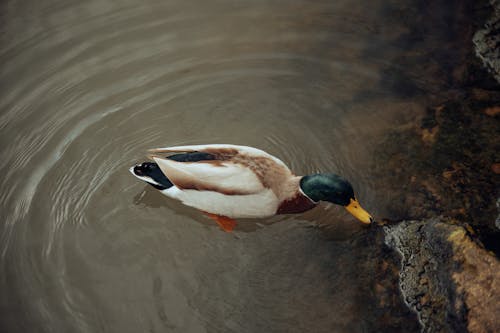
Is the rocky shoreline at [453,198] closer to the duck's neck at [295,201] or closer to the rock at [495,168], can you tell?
the rock at [495,168]

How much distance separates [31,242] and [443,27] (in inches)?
175

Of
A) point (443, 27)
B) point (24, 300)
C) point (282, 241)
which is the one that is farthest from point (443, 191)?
point (24, 300)

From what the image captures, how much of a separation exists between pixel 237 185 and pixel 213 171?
204 mm

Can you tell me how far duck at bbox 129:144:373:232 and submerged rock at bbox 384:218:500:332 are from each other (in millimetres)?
362

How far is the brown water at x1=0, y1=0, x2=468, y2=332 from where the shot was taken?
3.39 meters

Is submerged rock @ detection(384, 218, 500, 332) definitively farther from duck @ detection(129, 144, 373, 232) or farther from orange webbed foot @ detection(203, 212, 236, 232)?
orange webbed foot @ detection(203, 212, 236, 232)

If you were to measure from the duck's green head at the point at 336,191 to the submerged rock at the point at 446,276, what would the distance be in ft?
0.88

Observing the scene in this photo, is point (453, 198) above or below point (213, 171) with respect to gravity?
below

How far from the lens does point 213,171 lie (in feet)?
11.6

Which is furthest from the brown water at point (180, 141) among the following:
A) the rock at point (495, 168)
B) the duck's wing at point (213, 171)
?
the rock at point (495, 168)

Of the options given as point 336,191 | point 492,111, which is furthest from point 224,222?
point 492,111

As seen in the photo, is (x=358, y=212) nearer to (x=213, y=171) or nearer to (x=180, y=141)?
(x=213, y=171)

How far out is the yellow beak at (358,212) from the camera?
348cm

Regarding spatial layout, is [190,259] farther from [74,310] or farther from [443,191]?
[443,191]
